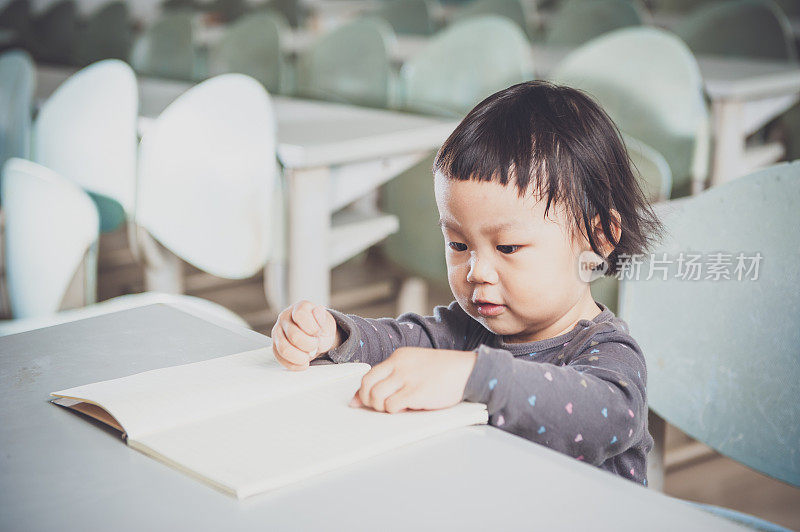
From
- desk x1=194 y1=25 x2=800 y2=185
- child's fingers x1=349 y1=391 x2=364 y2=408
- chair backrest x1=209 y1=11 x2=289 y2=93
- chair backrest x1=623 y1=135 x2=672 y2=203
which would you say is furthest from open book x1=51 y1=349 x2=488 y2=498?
chair backrest x1=209 y1=11 x2=289 y2=93

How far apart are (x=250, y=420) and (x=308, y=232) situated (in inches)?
59.2

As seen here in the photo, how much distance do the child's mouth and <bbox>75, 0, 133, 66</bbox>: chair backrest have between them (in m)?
4.26

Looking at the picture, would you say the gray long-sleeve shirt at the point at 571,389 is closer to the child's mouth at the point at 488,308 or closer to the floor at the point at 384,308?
the child's mouth at the point at 488,308

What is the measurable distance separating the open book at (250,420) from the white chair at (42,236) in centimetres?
71

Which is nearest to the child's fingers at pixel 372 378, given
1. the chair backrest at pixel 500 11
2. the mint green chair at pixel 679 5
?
the chair backrest at pixel 500 11

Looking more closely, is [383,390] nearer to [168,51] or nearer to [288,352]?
[288,352]

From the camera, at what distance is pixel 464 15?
482 cm

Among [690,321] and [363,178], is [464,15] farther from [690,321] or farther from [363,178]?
[690,321]

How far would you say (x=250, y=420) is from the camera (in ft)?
2.29

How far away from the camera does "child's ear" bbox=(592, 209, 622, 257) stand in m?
0.96

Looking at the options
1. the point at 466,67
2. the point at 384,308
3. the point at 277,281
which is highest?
the point at 466,67

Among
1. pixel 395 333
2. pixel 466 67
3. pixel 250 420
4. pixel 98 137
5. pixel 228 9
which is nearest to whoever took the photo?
pixel 250 420

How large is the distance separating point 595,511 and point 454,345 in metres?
0.51

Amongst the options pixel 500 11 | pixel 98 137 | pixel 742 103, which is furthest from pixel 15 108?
pixel 500 11
